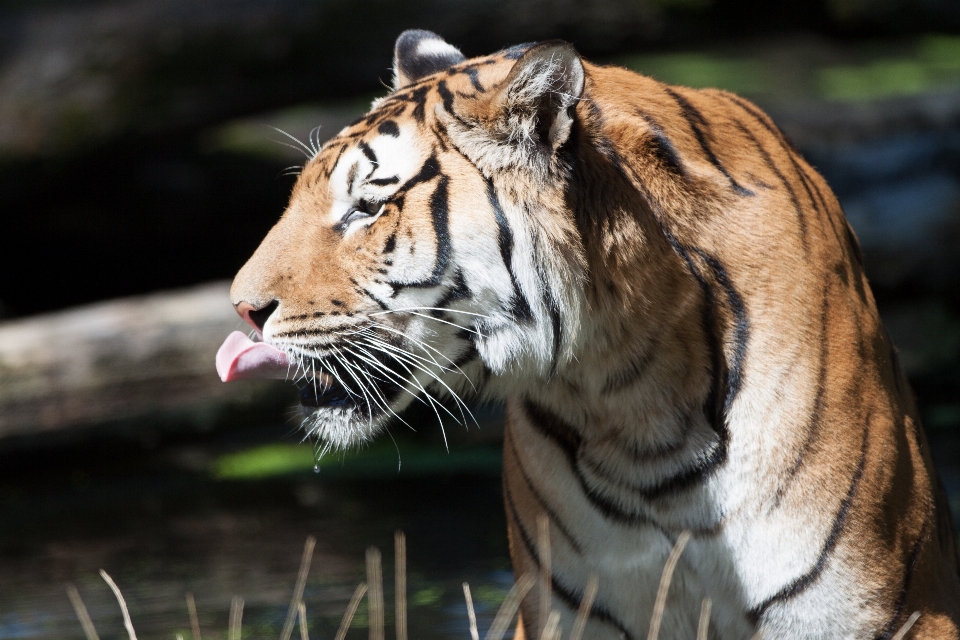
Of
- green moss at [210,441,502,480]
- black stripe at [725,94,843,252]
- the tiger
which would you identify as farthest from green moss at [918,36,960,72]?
the tiger

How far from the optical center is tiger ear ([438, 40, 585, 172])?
1835mm

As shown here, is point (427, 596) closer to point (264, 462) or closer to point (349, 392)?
point (349, 392)

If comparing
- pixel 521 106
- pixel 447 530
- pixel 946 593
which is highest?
pixel 521 106

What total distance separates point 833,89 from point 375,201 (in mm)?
4697

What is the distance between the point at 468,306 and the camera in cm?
195

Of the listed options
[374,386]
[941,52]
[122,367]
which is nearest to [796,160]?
[374,386]

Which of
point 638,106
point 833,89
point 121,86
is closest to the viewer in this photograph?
point 638,106

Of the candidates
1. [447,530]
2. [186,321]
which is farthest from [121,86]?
[447,530]

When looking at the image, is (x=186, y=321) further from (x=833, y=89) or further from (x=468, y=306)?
(x=833, y=89)

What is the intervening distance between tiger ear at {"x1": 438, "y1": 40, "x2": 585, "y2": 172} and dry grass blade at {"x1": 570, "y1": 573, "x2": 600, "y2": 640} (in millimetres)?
723

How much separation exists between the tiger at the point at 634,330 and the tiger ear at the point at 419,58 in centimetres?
23

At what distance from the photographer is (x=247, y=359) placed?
2.11 metres

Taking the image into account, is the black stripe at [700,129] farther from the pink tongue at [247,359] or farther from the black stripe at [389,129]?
the pink tongue at [247,359]

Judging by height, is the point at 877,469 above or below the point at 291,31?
below
